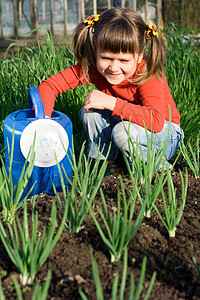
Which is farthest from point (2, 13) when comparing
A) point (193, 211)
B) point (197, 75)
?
point (193, 211)

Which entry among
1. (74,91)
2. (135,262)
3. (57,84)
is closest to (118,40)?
(57,84)

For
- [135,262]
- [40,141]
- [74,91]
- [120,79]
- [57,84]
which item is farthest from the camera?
[74,91]

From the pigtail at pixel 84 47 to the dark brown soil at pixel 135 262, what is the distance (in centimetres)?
105

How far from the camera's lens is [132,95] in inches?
95.1

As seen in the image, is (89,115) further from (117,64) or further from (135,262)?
(135,262)

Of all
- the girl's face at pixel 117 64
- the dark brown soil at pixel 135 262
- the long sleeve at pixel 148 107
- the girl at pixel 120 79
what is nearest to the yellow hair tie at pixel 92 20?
the girl at pixel 120 79

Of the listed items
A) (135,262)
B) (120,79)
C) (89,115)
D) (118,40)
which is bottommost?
(135,262)

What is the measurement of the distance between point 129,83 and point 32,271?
1.41 metres

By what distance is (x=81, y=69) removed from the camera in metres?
2.44

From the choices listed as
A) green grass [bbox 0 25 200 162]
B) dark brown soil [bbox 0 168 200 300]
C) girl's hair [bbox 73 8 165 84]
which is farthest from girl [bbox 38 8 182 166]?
dark brown soil [bbox 0 168 200 300]

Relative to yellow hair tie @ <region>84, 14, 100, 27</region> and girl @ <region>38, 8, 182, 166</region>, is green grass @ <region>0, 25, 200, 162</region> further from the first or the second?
→ yellow hair tie @ <region>84, 14, 100, 27</region>

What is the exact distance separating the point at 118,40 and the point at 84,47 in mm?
373

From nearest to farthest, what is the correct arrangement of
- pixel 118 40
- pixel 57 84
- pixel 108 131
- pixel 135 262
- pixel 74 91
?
1. pixel 135 262
2. pixel 118 40
3. pixel 57 84
4. pixel 108 131
5. pixel 74 91

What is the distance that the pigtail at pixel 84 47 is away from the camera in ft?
7.65
